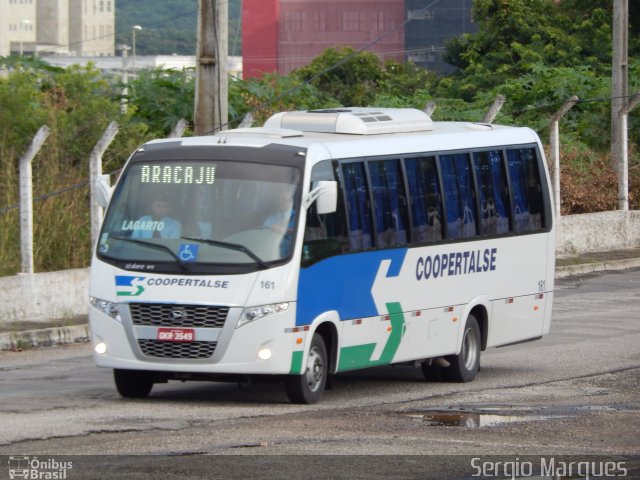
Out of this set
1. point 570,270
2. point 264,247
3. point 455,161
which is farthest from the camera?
point 570,270

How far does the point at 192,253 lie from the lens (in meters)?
13.1

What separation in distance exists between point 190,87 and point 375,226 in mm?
14582

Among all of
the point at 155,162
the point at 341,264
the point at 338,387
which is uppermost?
the point at 155,162

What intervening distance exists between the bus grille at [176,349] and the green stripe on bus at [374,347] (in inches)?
59.3

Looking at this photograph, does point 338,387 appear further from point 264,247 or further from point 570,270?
point 570,270

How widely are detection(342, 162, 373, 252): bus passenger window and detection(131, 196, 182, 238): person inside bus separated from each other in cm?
161

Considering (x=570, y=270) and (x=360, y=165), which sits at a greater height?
(x=360, y=165)

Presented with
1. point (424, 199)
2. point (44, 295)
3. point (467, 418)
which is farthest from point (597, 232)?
point (467, 418)

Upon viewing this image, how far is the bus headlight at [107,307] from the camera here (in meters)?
13.0

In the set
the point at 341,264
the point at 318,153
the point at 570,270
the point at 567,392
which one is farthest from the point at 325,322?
the point at 570,270

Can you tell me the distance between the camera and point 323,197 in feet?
43.7

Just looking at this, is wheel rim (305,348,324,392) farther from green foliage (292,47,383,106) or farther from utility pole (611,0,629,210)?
green foliage (292,47,383,106)

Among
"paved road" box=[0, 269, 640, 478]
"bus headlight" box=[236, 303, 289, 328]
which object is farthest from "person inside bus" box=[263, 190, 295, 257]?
"paved road" box=[0, 269, 640, 478]

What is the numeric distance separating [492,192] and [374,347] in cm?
287
